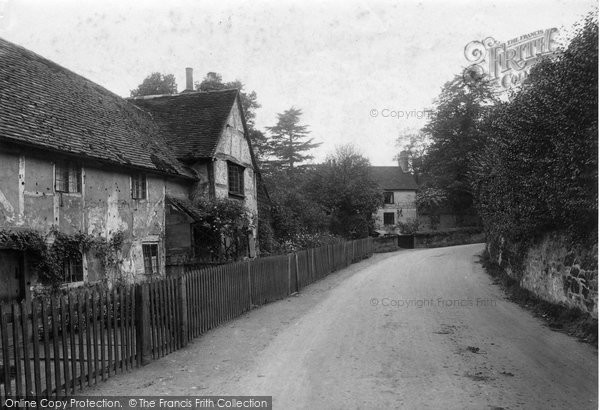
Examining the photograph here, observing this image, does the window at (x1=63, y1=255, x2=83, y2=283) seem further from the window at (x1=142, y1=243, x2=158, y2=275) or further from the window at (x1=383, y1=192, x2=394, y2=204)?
the window at (x1=383, y1=192, x2=394, y2=204)

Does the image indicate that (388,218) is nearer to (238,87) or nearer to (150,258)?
(238,87)

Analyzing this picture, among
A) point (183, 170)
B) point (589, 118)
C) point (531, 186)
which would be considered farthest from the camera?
point (183, 170)

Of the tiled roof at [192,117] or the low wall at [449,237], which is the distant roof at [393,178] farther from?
the tiled roof at [192,117]

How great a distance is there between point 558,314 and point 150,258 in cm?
1233

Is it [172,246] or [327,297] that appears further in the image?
Result: [172,246]

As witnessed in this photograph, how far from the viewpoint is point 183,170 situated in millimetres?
18203

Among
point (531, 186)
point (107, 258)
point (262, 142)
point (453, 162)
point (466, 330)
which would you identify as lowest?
point (466, 330)

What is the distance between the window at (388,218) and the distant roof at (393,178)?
3056mm

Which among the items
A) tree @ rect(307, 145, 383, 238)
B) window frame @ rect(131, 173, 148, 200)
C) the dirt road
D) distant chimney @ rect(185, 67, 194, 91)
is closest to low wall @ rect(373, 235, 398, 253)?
tree @ rect(307, 145, 383, 238)

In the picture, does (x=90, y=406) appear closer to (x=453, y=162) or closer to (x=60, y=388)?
(x=60, y=388)

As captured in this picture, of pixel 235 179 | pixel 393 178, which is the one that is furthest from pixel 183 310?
pixel 393 178

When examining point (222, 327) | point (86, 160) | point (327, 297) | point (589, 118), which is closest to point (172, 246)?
point (86, 160)

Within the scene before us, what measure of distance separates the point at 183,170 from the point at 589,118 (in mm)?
14023

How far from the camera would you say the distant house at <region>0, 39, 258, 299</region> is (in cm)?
1112
